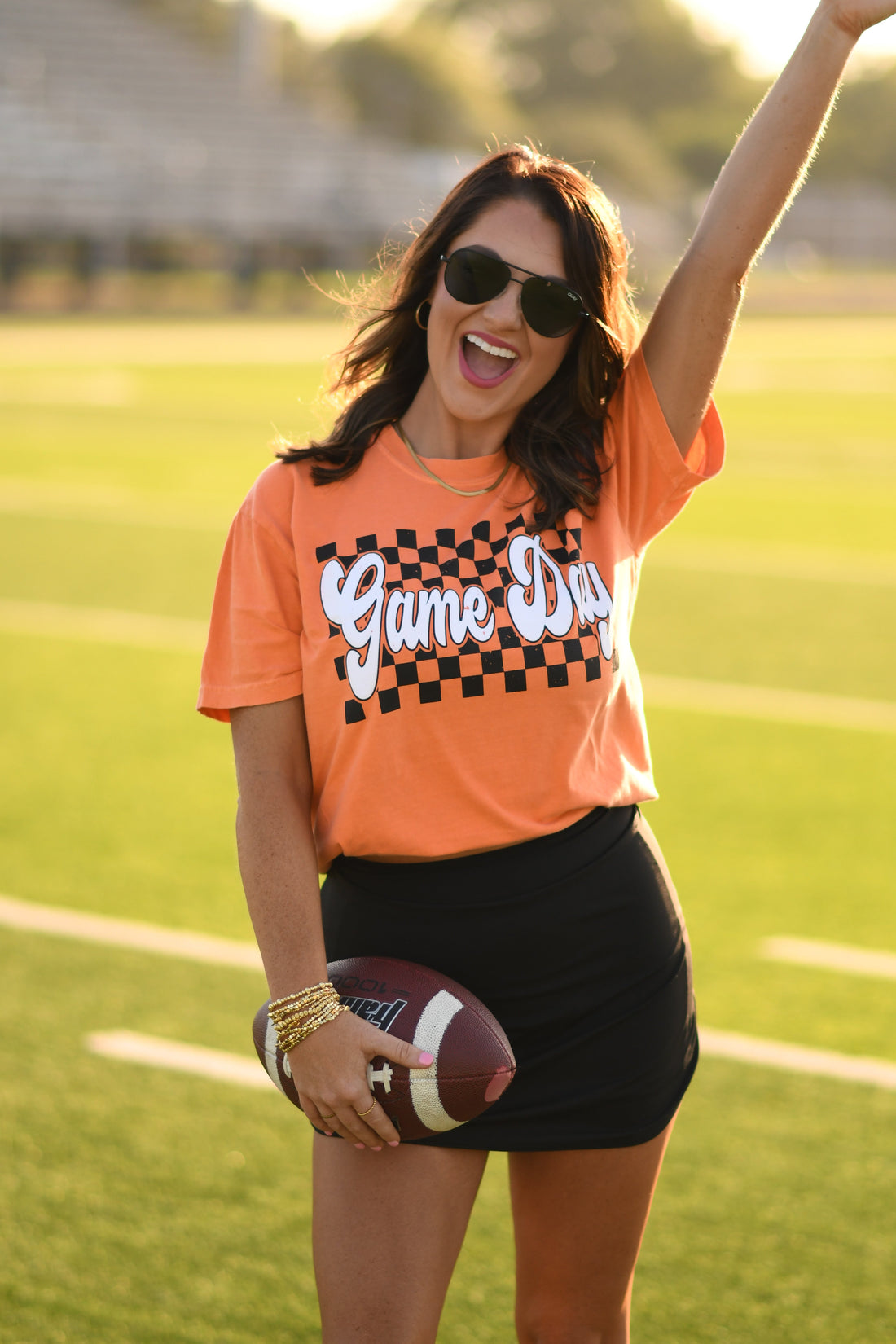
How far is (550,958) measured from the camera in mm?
2180

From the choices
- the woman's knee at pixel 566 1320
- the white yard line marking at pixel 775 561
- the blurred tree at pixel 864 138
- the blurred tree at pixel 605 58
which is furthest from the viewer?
the blurred tree at pixel 605 58

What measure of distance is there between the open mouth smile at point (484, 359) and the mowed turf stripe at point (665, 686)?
4.46m

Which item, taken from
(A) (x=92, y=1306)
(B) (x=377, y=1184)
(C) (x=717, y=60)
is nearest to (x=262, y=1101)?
(A) (x=92, y=1306)

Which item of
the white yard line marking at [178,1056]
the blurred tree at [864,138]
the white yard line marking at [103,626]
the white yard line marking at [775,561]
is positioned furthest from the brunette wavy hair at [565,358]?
the blurred tree at [864,138]

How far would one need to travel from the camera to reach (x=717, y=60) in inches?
3885

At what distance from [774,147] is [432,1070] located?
1330 millimetres

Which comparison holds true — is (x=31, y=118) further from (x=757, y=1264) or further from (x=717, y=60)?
(x=717, y=60)

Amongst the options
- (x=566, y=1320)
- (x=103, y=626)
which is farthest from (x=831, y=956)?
(x=103, y=626)

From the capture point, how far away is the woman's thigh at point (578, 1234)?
2.23m

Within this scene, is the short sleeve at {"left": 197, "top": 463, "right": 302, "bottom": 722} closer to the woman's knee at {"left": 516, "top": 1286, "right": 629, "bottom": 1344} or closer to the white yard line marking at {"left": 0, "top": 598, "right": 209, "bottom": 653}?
the woman's knee at {"left": 516, "top": 1286, "right": 629, "bottom": 1344}

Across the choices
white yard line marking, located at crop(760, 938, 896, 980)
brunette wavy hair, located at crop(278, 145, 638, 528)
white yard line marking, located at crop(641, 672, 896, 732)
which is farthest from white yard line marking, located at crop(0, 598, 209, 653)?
brunette wavy hair, located at crop(278, 145, 638, 528)

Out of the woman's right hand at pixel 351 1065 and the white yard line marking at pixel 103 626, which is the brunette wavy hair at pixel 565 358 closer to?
the woman's right hand at pixel 351 1065

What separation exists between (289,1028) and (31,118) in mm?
38338

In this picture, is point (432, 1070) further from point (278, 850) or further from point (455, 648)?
point (455, 648)
